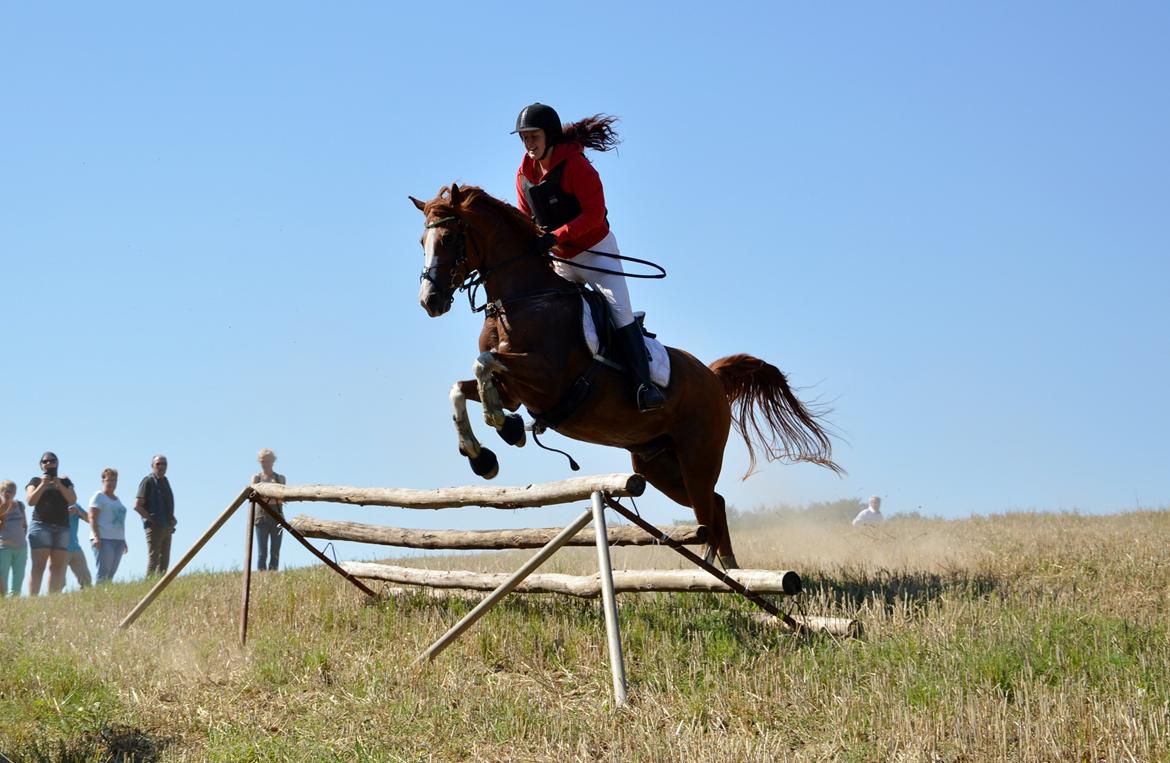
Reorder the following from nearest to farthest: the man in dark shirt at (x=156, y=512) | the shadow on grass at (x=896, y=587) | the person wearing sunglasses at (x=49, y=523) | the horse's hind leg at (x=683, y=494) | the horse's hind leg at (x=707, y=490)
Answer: the shadow on grass at (x=896, y=587) → the horse's hind leg at (x=707, y=490) → the horse's hind leg at (x=683, y=494) → the person wearing sunglasses at (x=49, y=523) → the man in dark shirt at (x=156, y=512)

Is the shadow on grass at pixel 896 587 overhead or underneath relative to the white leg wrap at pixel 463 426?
underneath

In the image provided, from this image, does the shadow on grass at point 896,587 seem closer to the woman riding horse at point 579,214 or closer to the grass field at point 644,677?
the grass field at point 644,677

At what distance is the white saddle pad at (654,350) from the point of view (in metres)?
8.48

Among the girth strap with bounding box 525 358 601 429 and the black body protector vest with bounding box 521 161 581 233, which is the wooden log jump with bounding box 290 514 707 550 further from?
the black body protector vest with bounding box 521 161 581 233

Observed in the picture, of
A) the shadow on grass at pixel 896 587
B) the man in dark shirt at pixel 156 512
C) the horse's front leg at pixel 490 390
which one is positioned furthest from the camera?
the man in dark shirt at pixel 156 512

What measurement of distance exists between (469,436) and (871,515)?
1241 centimetres

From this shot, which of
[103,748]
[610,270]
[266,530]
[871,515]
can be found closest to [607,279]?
[610,270]

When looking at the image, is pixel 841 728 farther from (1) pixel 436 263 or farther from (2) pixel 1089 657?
(1) pixel 436 263

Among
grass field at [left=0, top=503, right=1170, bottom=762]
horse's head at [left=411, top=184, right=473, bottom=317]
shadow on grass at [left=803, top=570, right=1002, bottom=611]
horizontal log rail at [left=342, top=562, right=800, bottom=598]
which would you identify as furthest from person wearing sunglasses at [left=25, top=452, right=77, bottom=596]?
shadow on grass at [left=803, top=570, right=1002, bottom=611]

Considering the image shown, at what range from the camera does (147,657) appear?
27.7 feet

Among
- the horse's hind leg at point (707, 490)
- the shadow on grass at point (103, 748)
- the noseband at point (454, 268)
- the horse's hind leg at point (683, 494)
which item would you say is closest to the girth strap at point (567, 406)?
the noseband at point (454, 268)

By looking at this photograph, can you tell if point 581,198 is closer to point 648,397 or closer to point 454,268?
point 454,268

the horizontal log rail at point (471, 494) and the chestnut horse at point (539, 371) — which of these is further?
the chestnut horse at point (539, 371)

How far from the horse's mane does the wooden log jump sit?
90.3 inches
